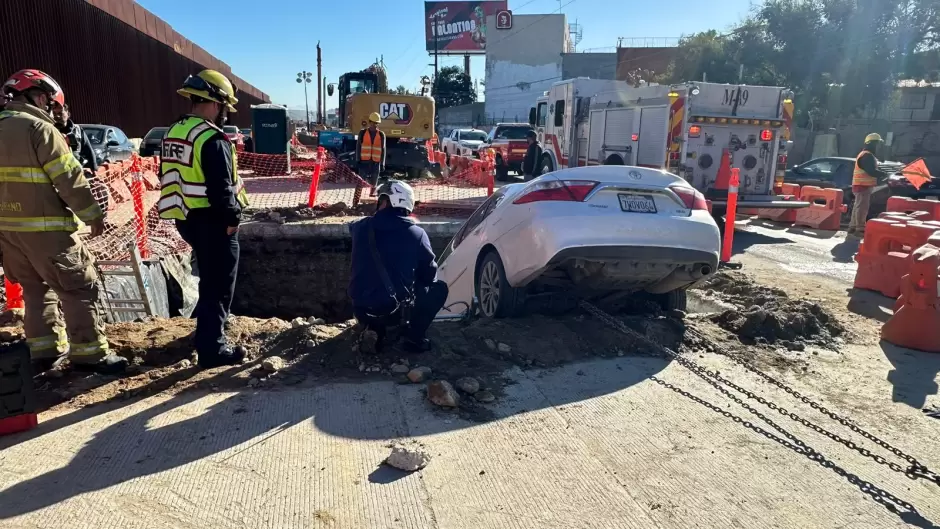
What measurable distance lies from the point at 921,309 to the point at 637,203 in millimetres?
2492

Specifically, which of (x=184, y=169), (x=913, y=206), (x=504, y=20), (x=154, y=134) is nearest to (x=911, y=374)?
(x=184, y=169)

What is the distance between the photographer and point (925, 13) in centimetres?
3016

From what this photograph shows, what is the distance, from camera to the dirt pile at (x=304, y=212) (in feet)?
34.1

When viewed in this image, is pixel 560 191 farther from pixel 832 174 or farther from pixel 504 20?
pixel 504 20

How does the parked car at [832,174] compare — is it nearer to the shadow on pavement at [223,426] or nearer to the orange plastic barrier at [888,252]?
the orange plastic barrier at [888,252]

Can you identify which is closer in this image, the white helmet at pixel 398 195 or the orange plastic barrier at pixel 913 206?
the white helmet at pixel 398 195

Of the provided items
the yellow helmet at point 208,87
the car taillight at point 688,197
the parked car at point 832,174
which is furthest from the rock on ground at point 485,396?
the parked car at point 832,174

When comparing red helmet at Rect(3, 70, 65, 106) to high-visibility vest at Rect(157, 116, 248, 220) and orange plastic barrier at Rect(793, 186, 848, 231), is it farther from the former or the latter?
orange plastic barrier at Rect(793, 186, 848, 231)

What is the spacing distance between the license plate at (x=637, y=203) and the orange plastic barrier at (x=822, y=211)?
970 cm

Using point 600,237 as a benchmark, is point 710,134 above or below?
above

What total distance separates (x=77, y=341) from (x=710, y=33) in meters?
50.9

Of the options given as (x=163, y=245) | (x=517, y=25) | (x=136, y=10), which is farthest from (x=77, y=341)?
(x=517, y=25)

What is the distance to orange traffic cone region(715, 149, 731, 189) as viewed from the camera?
1197 centimetres

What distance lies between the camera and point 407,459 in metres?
3.09
